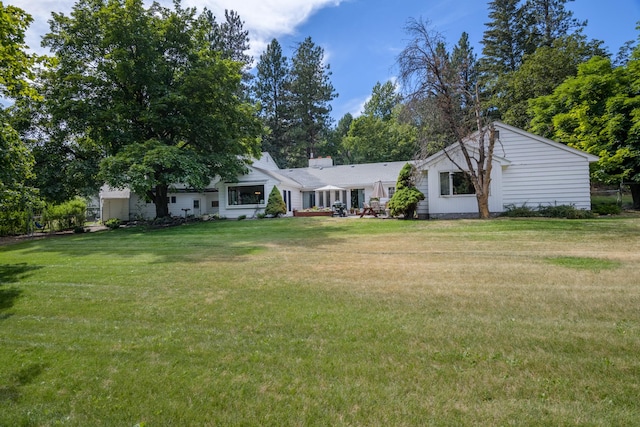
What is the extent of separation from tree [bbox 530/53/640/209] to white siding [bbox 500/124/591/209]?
361 centimetres

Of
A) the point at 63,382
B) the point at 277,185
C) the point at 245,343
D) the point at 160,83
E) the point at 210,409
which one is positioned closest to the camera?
the point at 210,409

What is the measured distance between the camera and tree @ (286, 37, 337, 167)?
41.7m

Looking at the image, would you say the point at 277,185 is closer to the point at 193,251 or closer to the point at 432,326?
the point at 193,251

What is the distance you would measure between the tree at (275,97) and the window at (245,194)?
782 inches

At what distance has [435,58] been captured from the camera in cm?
1378

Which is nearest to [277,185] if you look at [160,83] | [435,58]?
[160,83]

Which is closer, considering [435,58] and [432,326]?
[432,326]

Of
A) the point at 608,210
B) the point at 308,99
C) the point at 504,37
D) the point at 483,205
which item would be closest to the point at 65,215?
the point at 483,205

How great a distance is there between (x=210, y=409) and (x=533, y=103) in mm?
28556

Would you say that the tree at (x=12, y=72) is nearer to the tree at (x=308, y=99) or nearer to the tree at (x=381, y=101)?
the tree at (x=308, y=99)

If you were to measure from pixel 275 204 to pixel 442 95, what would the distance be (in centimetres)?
1201

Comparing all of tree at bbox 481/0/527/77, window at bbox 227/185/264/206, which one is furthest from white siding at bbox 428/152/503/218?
tree at bbox 481/0/527/77

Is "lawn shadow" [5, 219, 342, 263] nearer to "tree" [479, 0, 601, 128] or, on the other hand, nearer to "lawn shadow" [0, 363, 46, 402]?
"lawn shadow" [0, 363, 46, 402]

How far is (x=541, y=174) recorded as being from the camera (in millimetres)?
15203
